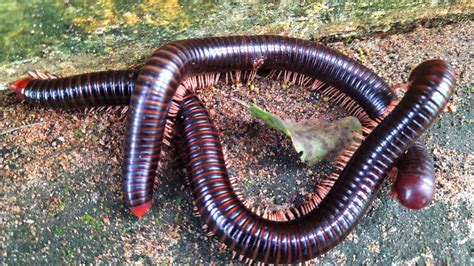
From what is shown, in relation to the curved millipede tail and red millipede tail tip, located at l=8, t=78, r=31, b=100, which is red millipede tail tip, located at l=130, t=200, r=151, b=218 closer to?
the curved millipede tail

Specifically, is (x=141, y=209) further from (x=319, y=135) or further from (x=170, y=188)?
(x=319, y=135)

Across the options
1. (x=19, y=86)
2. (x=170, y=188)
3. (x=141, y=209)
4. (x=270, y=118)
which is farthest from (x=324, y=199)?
(x=19, y=86)

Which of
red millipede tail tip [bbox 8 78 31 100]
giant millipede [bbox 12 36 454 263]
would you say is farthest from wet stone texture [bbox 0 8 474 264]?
giant millipede [bbox 12 36 454 263]

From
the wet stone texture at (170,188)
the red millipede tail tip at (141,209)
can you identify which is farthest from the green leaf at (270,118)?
the red millipede tail tip at (141,209)

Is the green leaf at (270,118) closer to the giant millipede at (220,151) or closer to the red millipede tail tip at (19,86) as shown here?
the giant millipede at (220,151)

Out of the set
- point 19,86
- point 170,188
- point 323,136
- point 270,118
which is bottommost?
point 170,188

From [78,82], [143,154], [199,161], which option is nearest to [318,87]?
[199,161]
